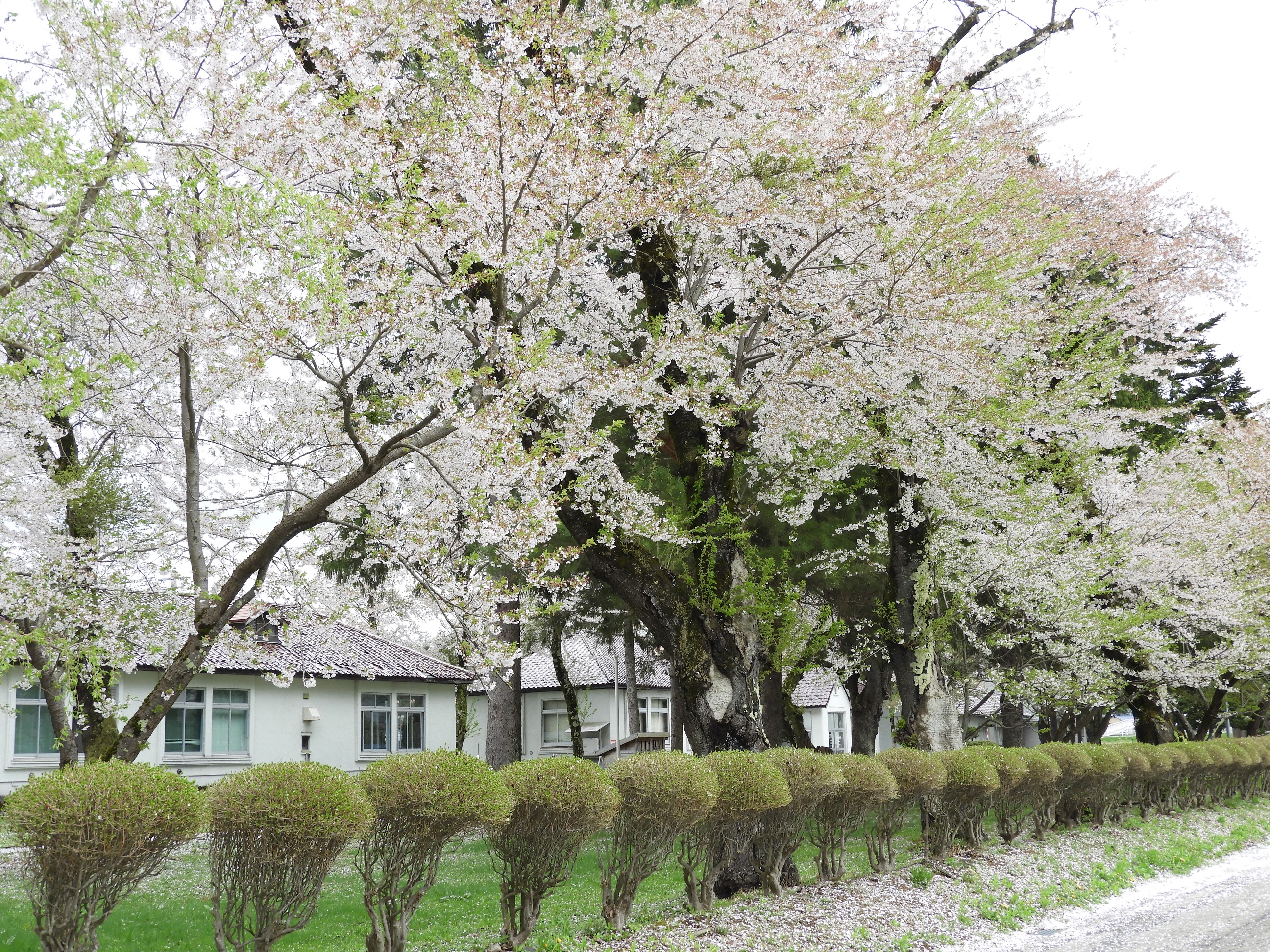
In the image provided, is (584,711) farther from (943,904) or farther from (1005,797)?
(943,904)

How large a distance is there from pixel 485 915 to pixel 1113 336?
36.2 ft

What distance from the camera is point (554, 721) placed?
3416cm

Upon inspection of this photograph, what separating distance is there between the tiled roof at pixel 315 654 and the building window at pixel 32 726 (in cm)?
247

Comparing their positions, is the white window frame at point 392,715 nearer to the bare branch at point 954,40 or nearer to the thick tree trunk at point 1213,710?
the thick tree trunk at point 1213,710

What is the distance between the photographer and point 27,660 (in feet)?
24.7

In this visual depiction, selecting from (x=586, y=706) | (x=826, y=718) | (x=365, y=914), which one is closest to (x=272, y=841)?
(x=365, y=914)

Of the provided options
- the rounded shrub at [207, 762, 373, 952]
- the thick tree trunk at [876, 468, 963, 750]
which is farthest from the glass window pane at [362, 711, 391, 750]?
the rounded shrub at [207, 762, 373, 952]

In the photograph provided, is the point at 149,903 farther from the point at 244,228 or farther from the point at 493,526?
the point at 244,228

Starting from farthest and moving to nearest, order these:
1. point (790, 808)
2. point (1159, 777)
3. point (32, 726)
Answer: point (32, 726), point (1159, 777), point (790, 808)

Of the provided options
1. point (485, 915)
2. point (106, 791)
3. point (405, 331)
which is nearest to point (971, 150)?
point (405, 331)

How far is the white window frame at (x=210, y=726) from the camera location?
1934 cm

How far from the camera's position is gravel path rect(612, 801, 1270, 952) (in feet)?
21.5

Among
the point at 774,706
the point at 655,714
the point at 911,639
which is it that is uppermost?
the point at 911,639

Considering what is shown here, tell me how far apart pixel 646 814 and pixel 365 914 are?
4.24m
